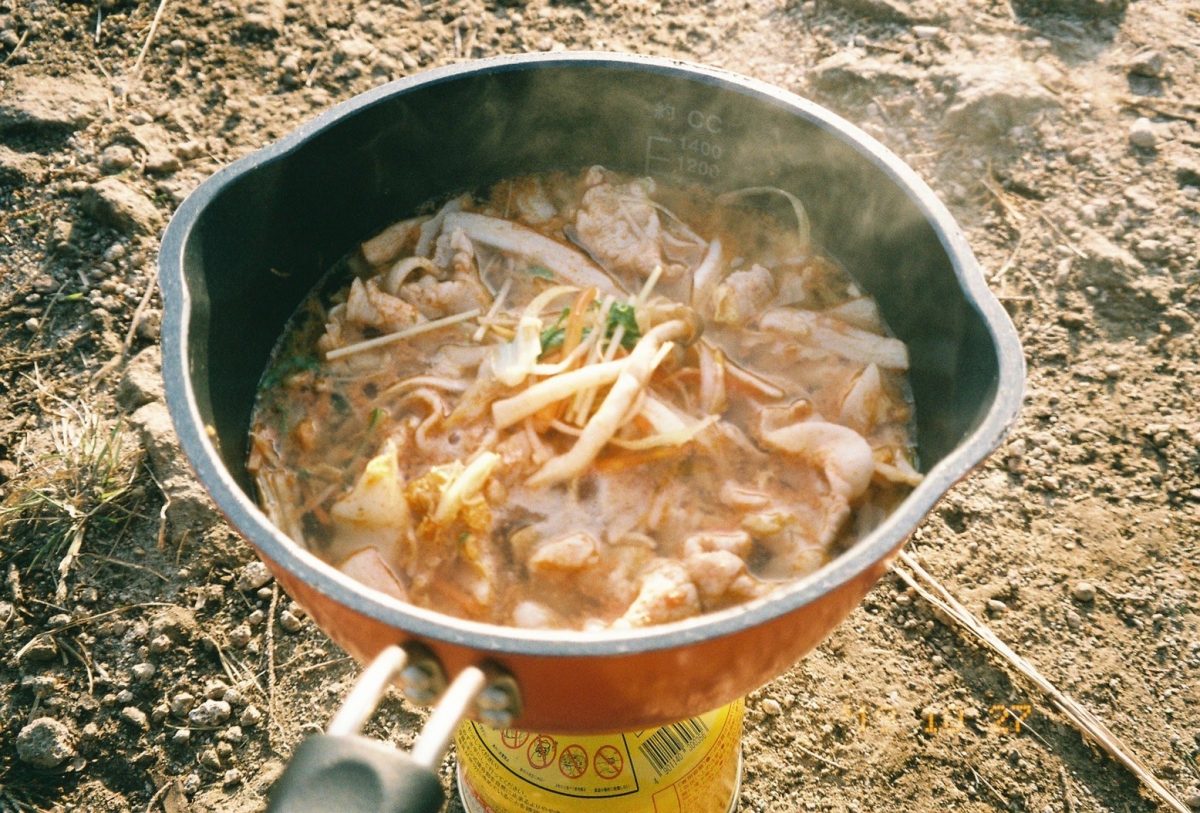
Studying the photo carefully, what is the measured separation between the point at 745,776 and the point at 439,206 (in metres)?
2.22

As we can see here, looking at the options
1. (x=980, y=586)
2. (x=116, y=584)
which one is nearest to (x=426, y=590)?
(x=116, y=584)

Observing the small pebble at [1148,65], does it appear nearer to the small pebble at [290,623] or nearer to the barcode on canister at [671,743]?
the barcode on canister at [671,743]

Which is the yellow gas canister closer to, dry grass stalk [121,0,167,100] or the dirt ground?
the dirt ground

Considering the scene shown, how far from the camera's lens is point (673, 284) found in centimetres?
304

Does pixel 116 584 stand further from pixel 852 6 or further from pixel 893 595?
pixel 852 6

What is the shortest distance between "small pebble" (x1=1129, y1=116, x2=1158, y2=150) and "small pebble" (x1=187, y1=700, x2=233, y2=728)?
4.87 m

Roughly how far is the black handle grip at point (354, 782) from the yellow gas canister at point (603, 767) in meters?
1.18

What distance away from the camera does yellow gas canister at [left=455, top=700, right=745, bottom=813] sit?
259 cm

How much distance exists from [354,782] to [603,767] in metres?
1.32

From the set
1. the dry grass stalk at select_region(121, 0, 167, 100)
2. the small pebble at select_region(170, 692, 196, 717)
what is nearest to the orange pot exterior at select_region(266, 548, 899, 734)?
the small pebble at select_region(170, 692, 196, 717)

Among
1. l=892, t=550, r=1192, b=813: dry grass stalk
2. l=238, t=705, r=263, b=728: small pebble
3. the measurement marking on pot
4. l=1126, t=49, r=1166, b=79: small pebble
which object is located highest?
the measurement marking on pot

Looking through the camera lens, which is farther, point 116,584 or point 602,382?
point 116,584
